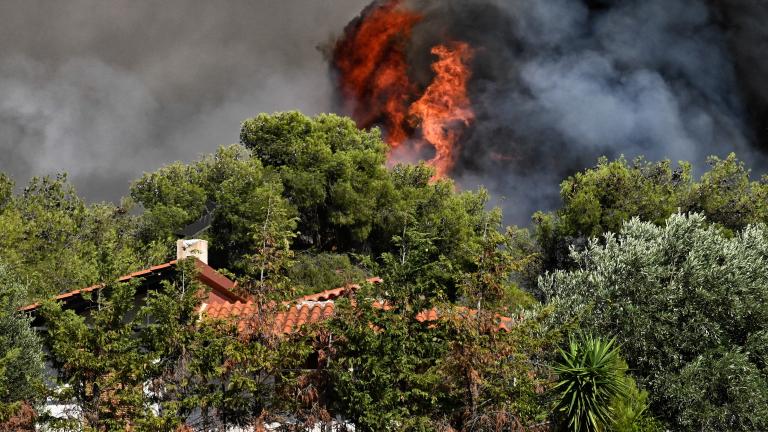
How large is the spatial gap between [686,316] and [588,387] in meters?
4.17

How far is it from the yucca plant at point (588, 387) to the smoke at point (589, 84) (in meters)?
38.1

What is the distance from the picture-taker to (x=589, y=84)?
57438 mm

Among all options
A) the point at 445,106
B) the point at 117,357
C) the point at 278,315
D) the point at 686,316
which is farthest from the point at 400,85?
the point at 117,357

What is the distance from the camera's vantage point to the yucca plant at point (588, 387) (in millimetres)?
16625

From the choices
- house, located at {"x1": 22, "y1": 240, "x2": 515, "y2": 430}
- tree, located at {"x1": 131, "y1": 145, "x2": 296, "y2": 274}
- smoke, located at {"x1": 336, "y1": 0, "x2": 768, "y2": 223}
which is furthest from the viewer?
smoke, located at {"x1": 336, "y1": 0, "x2": 768, "y2": 223}

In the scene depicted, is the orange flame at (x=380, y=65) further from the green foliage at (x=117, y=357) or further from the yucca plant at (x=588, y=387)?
the green foliage at (x=117, y=357)

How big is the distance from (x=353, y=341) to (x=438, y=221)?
2024cm

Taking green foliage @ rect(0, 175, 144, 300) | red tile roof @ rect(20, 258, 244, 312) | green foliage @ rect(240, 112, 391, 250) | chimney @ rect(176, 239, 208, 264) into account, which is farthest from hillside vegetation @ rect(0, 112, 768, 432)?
green foliage @ rect(0, 175, 144, 300)

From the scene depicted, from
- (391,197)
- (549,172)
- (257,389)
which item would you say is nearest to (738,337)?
(257,389)

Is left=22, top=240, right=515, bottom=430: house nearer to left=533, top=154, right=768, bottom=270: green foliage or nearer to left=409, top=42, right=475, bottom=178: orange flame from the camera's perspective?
left=533, top=154, right=768, bottom=270: green foliage

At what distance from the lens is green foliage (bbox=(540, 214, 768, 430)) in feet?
61.9

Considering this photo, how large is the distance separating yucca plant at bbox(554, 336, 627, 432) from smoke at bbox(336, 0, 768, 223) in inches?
1501

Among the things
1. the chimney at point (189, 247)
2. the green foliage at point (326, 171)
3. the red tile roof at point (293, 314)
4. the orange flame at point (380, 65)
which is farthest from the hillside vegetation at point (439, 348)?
the orange flame at point (380, 65)

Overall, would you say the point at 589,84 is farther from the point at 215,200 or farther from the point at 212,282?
the point at 212,282
